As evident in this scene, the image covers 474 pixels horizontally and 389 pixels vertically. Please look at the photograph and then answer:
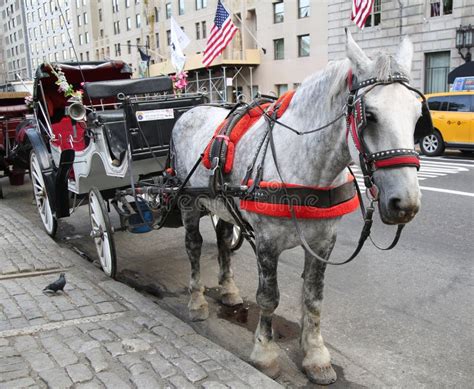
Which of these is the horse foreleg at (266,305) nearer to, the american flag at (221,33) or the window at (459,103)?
the american flag at (221,33)

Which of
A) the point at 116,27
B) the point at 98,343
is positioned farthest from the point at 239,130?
the point at 116,27

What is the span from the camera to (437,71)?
933 inches

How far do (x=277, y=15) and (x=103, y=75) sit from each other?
2866 cm

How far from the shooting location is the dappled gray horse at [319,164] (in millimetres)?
2520

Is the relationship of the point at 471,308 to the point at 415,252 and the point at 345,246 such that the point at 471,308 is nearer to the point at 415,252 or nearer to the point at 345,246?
the point at 415,252

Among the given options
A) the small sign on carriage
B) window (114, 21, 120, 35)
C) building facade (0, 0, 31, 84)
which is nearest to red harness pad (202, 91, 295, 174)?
the small sign on carriage

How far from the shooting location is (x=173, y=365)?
3375 millimetres

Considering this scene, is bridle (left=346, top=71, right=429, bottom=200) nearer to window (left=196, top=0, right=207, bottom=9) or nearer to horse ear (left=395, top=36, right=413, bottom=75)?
horse ear (left=395, top=36, right=413, bottom=75)

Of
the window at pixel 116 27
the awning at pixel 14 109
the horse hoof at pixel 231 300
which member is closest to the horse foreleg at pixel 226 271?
the horse hoof at pixel 231 300

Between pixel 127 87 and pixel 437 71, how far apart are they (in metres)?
21.8

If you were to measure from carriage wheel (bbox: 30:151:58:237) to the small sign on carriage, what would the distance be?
7.91 ft

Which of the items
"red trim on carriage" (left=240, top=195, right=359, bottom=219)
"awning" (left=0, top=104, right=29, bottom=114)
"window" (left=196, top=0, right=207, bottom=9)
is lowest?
"red trim on carriage" (left=240, top=195, right=359, bottom=219)

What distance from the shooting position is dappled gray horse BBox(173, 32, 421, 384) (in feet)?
8.27

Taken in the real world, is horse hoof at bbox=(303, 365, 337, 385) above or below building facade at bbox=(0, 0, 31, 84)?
below
